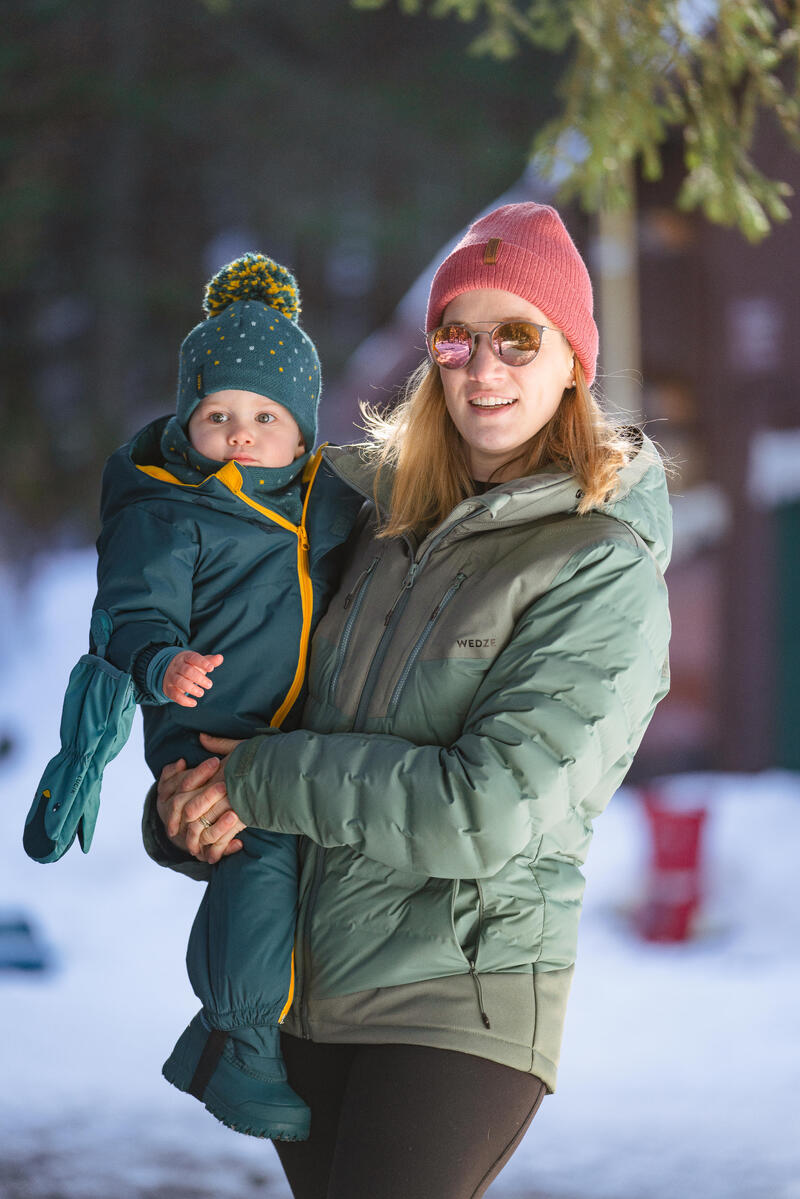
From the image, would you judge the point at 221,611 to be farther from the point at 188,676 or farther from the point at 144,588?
the point at 188,676

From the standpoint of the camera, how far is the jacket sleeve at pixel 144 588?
2086 mm

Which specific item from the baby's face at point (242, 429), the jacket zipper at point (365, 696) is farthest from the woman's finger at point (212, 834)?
the baby's face at point (242, 429)

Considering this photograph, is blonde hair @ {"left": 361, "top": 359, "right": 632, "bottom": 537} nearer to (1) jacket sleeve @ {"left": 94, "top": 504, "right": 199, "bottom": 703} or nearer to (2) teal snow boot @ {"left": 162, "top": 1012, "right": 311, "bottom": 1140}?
(1) jacket sleeve @ {"left": 94, "top": 504, "right": 199, "bottom": 703}

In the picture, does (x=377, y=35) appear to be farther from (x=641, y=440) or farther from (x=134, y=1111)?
(x=641, y=440)

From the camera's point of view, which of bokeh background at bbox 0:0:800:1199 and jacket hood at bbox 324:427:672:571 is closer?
jacket hood at bbox 324:427:672:571

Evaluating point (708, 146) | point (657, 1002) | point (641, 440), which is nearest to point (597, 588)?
point (641, 440)

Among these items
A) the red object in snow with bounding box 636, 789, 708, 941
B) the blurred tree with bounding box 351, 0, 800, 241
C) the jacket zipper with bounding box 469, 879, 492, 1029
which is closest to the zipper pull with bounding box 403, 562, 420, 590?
the jacket zipper with bounding box 469, 879, 492, 1029

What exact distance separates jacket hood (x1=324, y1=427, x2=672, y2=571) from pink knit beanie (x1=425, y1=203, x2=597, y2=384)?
0.24 meters

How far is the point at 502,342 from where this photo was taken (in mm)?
2078

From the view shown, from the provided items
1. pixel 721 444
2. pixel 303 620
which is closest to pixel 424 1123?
pixel 303 620

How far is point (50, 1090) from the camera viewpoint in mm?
5219

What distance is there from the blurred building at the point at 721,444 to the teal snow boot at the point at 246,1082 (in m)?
7.02

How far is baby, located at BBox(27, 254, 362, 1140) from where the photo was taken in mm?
1977

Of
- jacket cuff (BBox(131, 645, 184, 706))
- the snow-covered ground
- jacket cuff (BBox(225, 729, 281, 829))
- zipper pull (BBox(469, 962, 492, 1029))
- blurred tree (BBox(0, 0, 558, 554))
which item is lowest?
the snow-covered ground
